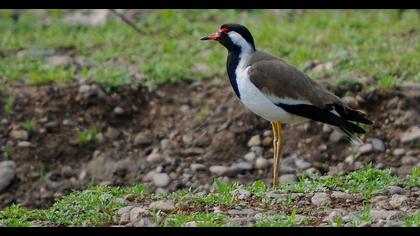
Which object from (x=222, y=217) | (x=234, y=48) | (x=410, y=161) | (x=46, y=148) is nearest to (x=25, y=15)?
(x=46, y=148)

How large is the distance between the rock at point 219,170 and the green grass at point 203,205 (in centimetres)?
155

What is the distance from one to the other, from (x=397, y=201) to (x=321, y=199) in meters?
0.54

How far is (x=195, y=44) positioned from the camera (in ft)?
38.1

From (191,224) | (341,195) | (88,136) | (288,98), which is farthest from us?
(88,136)

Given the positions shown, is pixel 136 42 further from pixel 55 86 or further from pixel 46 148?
pixel 46 148

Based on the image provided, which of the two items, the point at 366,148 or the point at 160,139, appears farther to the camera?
the point at 160,139

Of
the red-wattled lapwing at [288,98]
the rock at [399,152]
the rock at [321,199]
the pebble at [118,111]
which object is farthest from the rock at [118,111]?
the rock at [321,199]

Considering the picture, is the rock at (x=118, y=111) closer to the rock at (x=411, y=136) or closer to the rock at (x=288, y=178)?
the rock at (x=288, y=178)

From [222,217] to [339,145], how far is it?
3248 millimetres

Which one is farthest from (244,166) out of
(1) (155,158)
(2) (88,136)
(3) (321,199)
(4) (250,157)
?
(3) (321,199)

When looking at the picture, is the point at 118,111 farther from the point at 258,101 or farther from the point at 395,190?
the point at 395,190

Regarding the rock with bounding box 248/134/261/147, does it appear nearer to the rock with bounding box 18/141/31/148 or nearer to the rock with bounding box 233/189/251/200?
the rock with bounding box 18/141/31/148

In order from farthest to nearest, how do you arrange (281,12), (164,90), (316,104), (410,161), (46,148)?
(281,12), (164,90), (46,148), (410,161), (316,104)

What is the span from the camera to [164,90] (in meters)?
10.6
